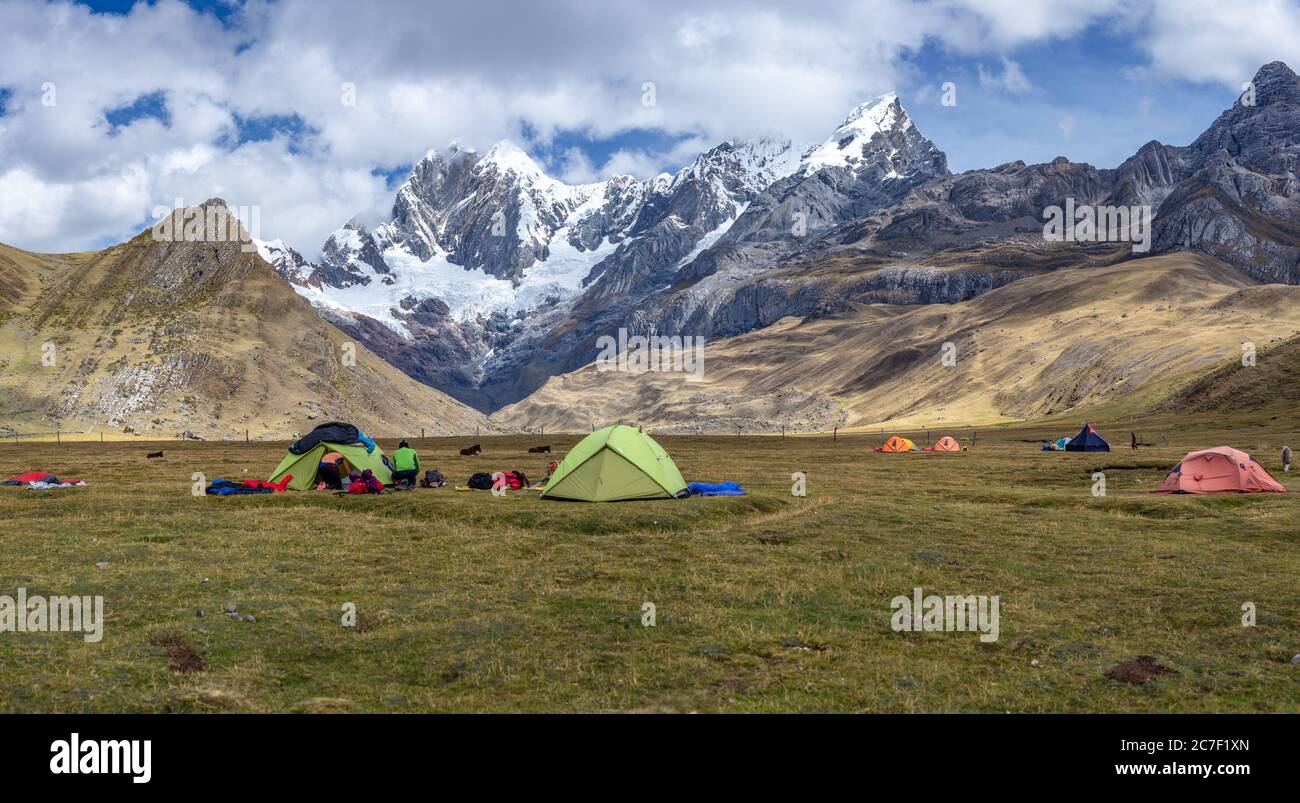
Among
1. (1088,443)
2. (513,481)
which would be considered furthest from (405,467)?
(1088,443)

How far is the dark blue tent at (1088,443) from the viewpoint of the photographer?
6812cm

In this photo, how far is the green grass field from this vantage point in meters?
13.0

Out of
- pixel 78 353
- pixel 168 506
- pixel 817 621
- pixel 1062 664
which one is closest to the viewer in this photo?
pixel 1062 664

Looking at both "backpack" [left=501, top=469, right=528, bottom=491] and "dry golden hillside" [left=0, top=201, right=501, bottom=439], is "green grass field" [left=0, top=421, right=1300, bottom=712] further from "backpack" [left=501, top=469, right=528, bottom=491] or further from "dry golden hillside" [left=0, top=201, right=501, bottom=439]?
"dry golden hillside" [left=0, top=201, right=501, bottom=439]

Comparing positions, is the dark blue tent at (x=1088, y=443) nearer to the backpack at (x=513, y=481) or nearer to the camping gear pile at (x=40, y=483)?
the backpack at (x=513, y=481)

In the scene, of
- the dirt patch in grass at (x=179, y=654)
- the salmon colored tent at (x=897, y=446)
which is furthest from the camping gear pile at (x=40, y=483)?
the salmon colored tent at (x=897, y=446)

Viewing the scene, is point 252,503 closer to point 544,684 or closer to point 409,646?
point 409,646

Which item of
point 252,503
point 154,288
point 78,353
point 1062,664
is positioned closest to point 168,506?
point 252,503

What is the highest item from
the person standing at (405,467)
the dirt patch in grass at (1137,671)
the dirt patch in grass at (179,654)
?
the person standing at (405,467)

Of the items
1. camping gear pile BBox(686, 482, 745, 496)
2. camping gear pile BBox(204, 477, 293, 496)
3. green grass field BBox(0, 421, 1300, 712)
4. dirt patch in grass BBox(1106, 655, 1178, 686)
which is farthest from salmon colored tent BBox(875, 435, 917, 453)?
dirt patch in grass BBox(1106, 655, 1178, 686)

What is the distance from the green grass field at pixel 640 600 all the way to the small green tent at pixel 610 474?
6.28 feet

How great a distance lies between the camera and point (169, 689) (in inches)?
492
